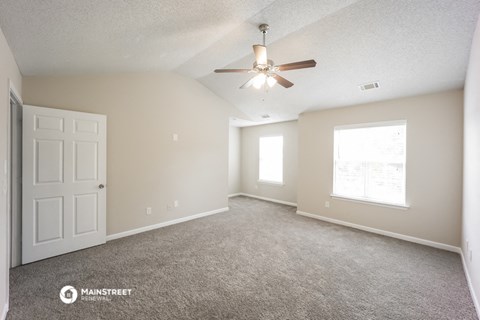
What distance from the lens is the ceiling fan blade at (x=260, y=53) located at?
2147 mm

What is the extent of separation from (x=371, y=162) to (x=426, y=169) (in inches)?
32.4

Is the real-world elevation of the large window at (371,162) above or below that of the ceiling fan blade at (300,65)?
below

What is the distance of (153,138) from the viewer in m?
4.06

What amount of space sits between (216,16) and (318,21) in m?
1.21

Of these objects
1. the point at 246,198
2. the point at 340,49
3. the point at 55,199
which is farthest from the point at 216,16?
the point at 246,198

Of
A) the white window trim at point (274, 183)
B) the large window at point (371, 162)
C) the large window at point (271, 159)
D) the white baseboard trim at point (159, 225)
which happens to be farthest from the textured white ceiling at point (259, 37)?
the white window trim at point (274, 183)

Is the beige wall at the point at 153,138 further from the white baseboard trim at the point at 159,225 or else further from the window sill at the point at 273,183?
the window sill at the point at 273,183

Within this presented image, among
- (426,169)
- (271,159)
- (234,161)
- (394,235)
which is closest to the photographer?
(426,169)

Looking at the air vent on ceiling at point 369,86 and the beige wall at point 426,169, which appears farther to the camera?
the air vent on ceiling at point 369,86

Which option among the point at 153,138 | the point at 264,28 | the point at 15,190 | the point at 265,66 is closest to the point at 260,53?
the point at 265,66

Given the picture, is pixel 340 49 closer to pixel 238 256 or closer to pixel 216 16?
pixel 216 16

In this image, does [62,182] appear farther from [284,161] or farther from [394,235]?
[394,235]

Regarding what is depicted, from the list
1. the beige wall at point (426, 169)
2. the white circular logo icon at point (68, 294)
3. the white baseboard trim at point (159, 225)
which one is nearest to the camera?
the white circular logo icon at point (68, 294)

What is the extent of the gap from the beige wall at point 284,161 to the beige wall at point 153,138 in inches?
72.5
